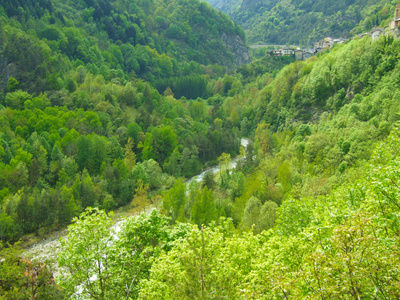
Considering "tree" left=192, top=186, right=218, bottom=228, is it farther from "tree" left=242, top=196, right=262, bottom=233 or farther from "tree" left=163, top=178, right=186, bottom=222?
"tree" left=163, top=178, right=186, bottom=222

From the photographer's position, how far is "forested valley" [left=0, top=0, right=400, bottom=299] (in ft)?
51.4

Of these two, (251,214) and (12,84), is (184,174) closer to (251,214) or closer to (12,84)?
(251,214)

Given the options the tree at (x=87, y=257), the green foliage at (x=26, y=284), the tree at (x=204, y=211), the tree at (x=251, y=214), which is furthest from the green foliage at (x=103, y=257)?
the tree at (x=204, y=211)

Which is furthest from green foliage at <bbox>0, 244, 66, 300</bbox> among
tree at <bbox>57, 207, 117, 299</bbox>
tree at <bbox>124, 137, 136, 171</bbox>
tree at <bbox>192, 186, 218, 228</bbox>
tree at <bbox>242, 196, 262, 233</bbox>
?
tree at <bbox>124, 137, 136, 171</bbox>

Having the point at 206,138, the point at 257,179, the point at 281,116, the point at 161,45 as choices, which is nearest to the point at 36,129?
the point at 206,138

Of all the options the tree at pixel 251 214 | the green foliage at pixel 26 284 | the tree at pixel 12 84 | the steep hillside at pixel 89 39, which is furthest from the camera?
the steep hillside at pixel 89 39

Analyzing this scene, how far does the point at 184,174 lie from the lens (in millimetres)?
92500

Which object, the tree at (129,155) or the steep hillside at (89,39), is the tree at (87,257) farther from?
the steep hillside at (89,39)

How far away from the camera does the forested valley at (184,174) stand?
15.7 m

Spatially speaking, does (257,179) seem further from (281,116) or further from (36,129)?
(36,129)

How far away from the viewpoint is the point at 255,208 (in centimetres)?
4906

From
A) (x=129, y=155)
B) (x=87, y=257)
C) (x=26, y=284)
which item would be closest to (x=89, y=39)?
(x=129, y=155)

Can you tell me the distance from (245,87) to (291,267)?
149879mm

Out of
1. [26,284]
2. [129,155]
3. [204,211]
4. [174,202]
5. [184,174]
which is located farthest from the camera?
[184,174]
